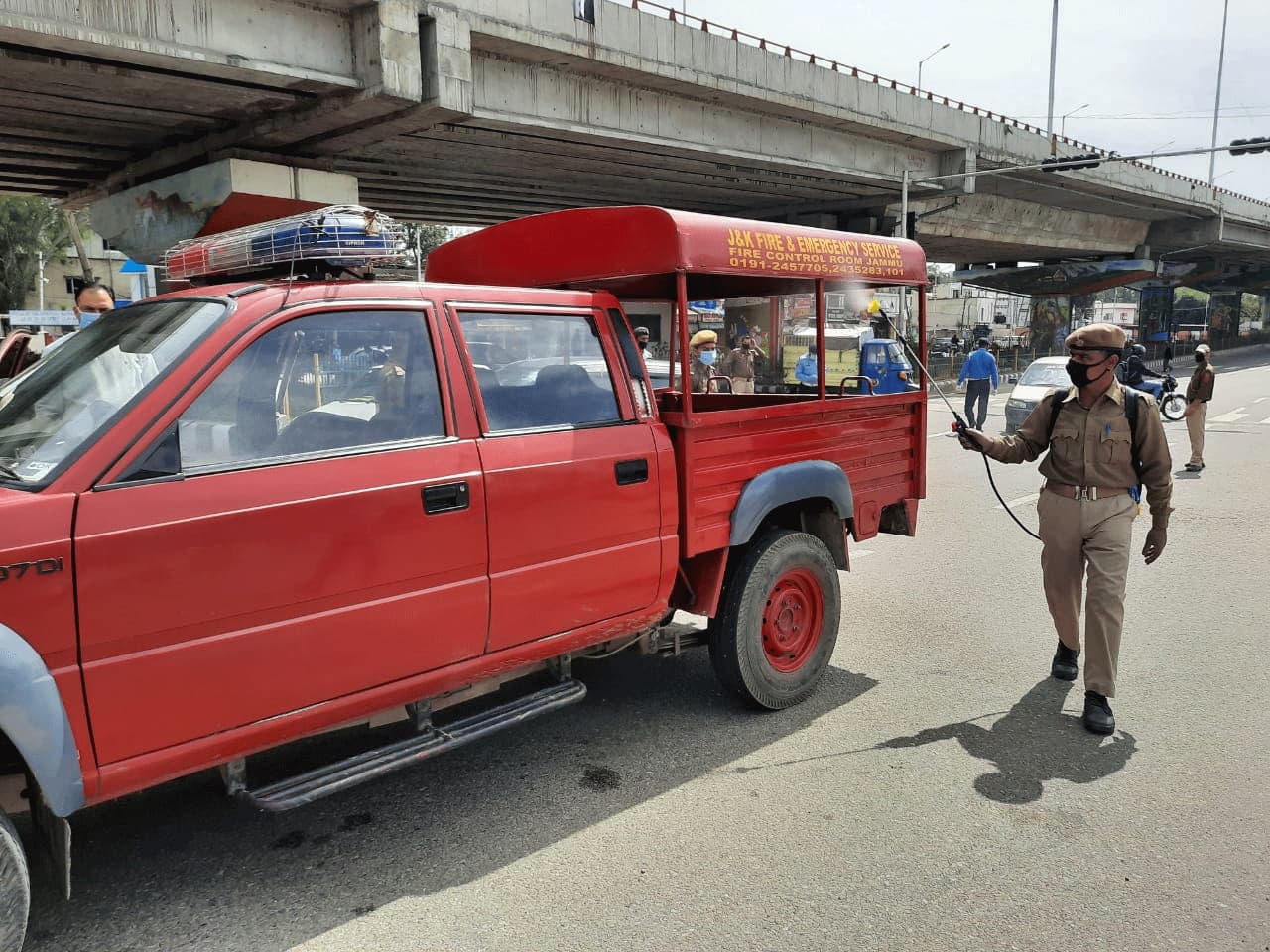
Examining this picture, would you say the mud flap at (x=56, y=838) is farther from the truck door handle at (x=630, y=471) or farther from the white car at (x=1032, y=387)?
the white car at (x=1032, y=387)

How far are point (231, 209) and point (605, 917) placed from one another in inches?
658

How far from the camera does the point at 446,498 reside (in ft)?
10.2

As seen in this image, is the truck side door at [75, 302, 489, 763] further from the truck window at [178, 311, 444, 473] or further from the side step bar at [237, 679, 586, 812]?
the side step bar at [237, 679, 586, 812]

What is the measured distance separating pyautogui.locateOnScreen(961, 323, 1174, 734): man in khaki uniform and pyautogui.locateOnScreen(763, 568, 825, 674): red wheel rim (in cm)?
112

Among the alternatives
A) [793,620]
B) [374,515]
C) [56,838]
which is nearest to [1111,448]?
[793,620]

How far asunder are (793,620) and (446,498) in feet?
7.14

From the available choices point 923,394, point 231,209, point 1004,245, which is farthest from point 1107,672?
point 1004,245

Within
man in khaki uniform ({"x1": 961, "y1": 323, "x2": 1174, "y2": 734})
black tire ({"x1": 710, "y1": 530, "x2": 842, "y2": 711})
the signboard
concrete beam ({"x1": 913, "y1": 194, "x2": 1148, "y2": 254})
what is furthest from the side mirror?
concrete beam ({"x1": 913, "y1": 194, "x2": 1148, "y2": 254})

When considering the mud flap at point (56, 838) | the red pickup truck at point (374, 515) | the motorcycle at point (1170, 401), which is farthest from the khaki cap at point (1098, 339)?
the motorcycle at point (1170, 401)

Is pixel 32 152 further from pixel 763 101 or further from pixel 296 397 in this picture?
pixel 296 397

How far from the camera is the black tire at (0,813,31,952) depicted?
235 centimetres

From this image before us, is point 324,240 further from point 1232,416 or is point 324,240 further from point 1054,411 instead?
point 1232,416

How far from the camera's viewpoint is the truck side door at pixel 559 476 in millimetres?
3324

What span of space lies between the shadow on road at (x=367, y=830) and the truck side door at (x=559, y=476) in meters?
0.69
